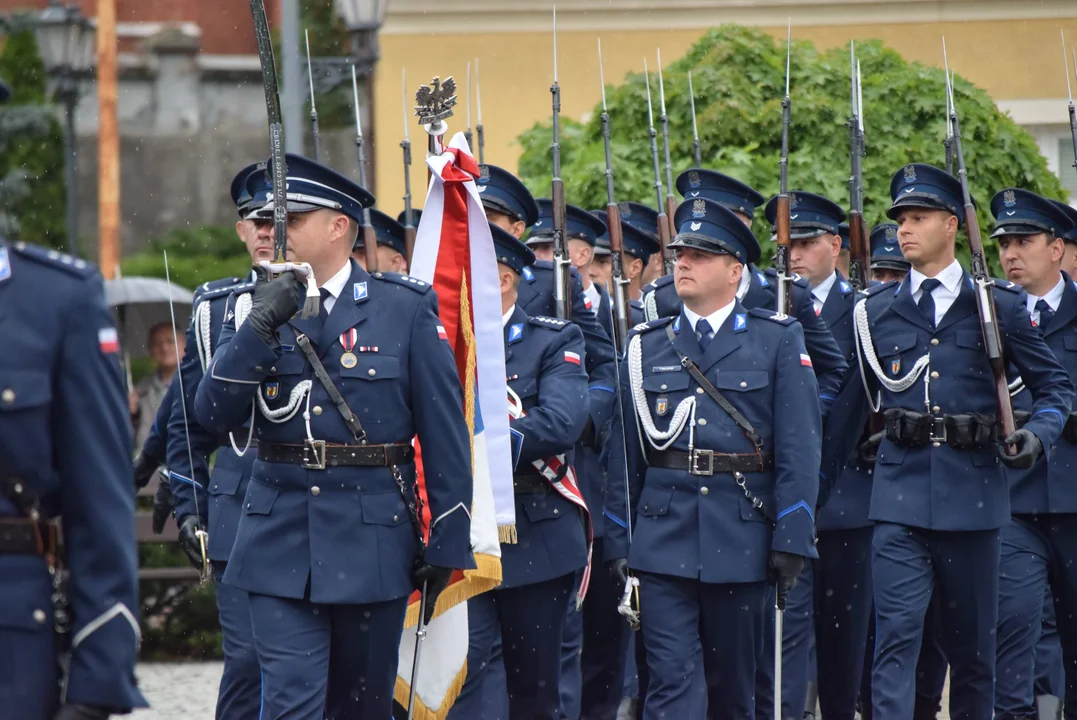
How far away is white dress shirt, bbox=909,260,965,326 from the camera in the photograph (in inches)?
292

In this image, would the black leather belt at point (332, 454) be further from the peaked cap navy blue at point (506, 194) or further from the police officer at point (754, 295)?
the peaked cap navy blue at point (506, 194)

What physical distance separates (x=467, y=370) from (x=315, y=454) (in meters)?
1.17

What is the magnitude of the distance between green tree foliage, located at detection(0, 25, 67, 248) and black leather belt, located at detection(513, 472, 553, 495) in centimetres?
1001

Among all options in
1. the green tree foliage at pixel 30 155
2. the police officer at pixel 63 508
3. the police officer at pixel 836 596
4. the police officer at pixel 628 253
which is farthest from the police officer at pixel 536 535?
the green tree foliage at pixel 30 155

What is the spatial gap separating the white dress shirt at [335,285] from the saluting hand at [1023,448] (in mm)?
2706

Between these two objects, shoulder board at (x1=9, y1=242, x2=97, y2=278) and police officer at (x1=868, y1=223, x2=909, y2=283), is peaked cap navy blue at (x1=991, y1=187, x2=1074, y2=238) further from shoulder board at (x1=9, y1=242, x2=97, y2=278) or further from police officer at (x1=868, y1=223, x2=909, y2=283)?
shoulder board at (x1=9, y1=242, x2=97, y2=278)

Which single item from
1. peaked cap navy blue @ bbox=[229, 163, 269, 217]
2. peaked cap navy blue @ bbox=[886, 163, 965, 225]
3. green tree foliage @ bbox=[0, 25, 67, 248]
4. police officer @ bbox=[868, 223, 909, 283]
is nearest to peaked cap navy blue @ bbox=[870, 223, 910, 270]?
police officer @ bbox=[868, 223, 909, 283]

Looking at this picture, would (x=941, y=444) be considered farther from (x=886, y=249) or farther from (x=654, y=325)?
(x=886, y=249)

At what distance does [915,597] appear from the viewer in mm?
7078

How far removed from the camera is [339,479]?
5430 mm

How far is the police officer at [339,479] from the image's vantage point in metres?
5.35

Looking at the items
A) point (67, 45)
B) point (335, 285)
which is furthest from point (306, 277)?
point (67, 45)

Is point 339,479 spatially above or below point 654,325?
below

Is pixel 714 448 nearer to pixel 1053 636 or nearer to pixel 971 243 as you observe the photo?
pixel 971 243
